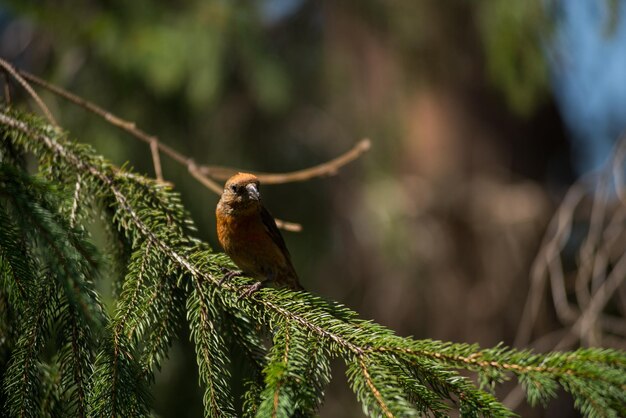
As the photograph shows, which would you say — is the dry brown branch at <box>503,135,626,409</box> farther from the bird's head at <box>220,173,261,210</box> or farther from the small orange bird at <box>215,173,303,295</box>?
the bird's head at <box>220,173,261,210</box>

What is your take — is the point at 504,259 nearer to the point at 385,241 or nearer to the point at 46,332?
the point at 385,241

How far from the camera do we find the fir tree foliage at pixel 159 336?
1.60 meters

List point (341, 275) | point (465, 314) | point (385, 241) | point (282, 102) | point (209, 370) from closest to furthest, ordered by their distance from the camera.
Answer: point (209, 370) → point (282, 102) → point (385, 241) → point (465, 314) → point (341, 275)

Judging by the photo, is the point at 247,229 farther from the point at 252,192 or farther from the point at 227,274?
the point at 227,274

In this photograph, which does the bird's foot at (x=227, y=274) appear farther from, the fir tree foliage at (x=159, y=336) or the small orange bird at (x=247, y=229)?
the small orange bird at (x=247, y=229)

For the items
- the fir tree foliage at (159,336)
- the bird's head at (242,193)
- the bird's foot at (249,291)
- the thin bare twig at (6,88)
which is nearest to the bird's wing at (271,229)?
the bird's head at (242,193)

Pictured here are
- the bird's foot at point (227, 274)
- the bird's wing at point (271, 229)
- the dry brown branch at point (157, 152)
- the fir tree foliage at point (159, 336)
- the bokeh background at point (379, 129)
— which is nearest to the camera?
the fir tree foliage at point (159, 336)

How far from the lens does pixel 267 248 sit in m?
3.29

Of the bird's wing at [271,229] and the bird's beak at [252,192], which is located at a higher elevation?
the bird's beak at [252,192]

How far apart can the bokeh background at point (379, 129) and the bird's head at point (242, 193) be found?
140cm

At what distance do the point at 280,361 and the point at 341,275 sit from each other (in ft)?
18.6

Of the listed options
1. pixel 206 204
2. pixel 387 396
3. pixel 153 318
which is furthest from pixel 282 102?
pixel 387 396

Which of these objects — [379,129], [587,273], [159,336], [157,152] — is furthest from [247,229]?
[379,129]

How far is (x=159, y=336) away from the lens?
77.5 inches
